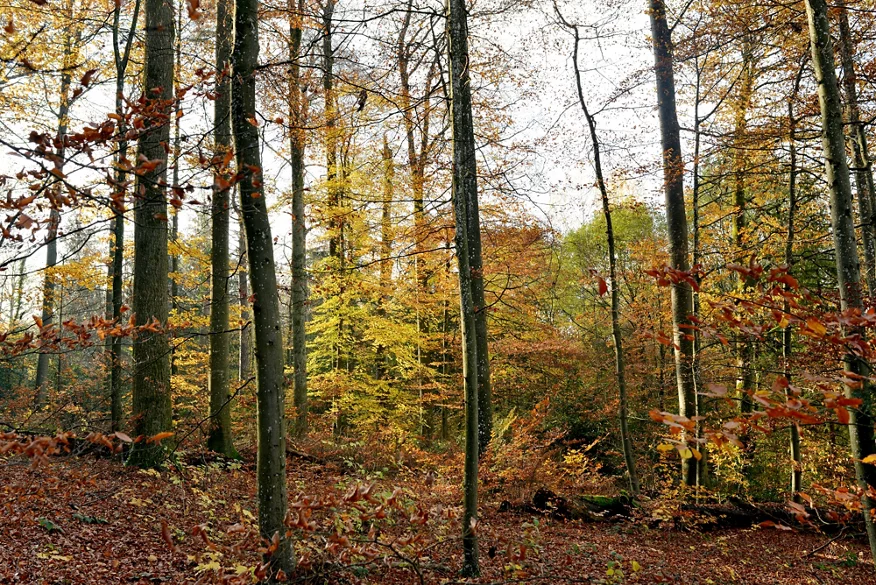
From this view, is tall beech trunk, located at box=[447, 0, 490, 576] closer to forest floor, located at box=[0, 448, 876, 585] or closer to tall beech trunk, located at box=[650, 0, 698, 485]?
forest floor, located at box=[0, 448, 876, 585]

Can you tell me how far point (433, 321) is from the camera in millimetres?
14516

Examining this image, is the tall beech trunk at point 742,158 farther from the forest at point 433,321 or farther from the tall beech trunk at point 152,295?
the tall beech trunk at point 152,295

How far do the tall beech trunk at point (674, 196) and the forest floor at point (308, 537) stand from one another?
176 cm

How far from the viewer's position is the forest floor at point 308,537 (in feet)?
15.2

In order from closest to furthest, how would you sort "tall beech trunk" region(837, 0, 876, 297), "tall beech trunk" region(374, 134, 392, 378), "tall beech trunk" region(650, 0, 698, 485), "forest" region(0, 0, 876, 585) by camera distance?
"forest" region(0, 0, 876, 585) → "tall beech trunk" region(837, 0, 876, 297) → "tall beech trunk" region(650, 0, 698, 485) → "tall beech trunk" region(374, 134, 392, 378)

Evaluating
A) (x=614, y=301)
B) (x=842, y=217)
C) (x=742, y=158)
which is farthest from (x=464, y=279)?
(x=742, y=158)

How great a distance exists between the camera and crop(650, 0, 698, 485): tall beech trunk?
871 cm

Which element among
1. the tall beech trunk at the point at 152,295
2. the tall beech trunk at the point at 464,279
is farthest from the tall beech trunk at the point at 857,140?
the tall beech trunk at the point at 152,295

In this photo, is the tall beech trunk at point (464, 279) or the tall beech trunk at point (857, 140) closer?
the tall beech trunk at point (464, 279)

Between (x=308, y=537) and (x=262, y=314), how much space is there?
2.68 meters

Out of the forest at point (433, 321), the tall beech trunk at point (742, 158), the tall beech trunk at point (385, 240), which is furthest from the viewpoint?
the tall beech trunk at point (385, 240)

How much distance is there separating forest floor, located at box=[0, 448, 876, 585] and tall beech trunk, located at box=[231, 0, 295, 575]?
0.37 metres

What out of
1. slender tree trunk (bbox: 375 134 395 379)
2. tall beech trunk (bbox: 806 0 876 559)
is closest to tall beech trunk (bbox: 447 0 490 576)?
tall beech trunk (bbox: 806 0 876 559)

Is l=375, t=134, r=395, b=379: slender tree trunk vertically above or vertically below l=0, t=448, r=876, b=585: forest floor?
above
